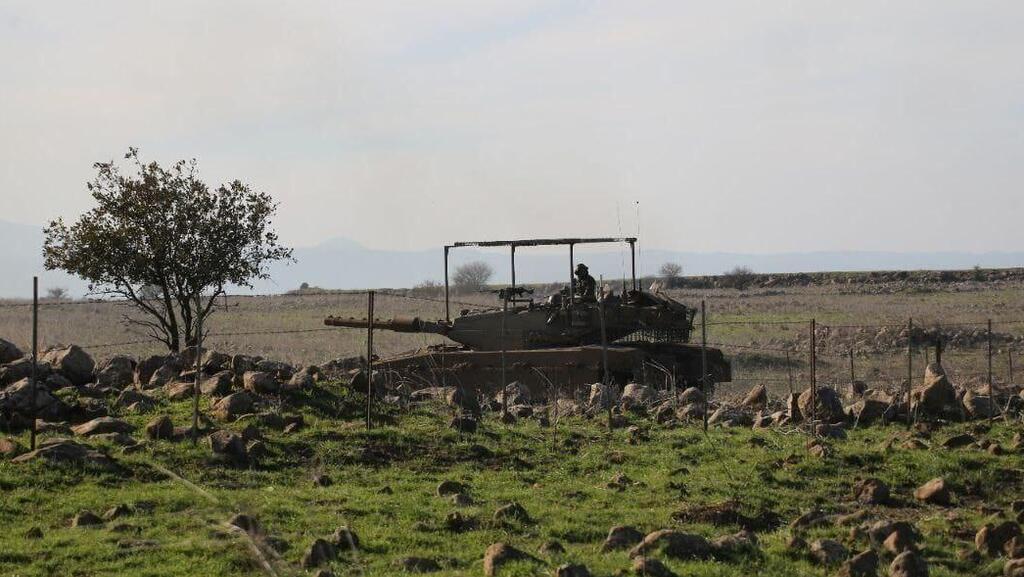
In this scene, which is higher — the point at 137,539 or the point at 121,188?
the point at 121,188

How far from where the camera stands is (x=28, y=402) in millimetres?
15398

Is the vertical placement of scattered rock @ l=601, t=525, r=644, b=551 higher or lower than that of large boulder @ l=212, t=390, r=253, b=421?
lower

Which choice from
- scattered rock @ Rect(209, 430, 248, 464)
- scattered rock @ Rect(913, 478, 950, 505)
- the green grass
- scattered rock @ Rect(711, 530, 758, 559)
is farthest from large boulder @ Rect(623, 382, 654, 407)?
scattered rock @ Rect(711, 530, 758, 559)

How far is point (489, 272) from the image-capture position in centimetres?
9862

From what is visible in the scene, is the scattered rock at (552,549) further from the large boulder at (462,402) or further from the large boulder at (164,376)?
the large boulder at (164,376)

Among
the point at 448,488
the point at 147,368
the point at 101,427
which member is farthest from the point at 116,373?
the point at 448,488

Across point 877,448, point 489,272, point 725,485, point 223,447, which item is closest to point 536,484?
point 725,485

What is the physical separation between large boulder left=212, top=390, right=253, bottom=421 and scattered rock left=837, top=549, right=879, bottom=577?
9.09 metres

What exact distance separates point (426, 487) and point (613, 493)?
197cm

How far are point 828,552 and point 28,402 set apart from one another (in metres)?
10.3

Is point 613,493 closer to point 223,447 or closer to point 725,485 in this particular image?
point 725,485

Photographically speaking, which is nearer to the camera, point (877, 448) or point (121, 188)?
point (877, 448)

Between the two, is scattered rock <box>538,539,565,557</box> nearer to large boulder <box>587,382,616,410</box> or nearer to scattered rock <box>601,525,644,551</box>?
scattered rock <box>601,525,644,551</box>

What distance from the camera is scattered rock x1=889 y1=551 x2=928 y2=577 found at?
8844 millimetres
